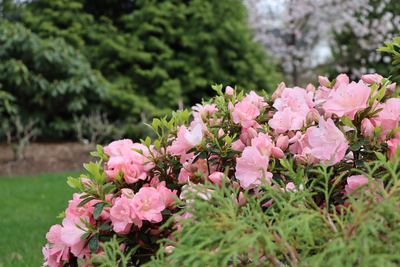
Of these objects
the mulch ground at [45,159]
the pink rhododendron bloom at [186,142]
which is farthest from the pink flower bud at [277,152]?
the mulch ground at [45,159]

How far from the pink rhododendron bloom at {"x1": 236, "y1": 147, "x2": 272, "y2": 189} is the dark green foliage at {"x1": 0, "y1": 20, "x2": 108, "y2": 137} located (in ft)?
22.6

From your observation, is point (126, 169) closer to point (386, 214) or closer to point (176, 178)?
point (176, 178)

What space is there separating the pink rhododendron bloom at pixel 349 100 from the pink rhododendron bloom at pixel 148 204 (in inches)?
25.5

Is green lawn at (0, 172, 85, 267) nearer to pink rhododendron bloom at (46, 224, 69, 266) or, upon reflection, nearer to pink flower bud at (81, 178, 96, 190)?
pink rhododendron bloom at (46, 224, 69, 266)

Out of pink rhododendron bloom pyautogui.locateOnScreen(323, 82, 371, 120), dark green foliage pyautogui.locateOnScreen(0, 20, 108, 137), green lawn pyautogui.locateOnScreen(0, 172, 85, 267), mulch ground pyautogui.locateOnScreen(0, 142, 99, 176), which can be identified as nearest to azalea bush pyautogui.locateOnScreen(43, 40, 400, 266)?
pink rhododendron bloom pyautogui.locateOnScreen(323, 82, 371, 120)

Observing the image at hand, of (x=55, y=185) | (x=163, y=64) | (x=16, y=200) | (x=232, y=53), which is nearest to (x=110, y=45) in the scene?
(x=163, y=64)

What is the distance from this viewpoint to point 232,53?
28.9 feet

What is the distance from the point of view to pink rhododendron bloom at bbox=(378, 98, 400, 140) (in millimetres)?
1003

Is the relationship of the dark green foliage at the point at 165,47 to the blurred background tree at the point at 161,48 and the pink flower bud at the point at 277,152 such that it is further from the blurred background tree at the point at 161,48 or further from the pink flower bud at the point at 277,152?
the pink flower bud at the point at 277,152

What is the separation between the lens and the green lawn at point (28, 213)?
2766 millimetres

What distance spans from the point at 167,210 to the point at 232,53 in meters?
8.18

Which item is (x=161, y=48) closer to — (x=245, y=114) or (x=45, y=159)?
(x=45, y=159)

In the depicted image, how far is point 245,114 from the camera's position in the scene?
1.16m

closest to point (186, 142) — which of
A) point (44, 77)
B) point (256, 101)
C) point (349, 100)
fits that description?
point (256, 101)
